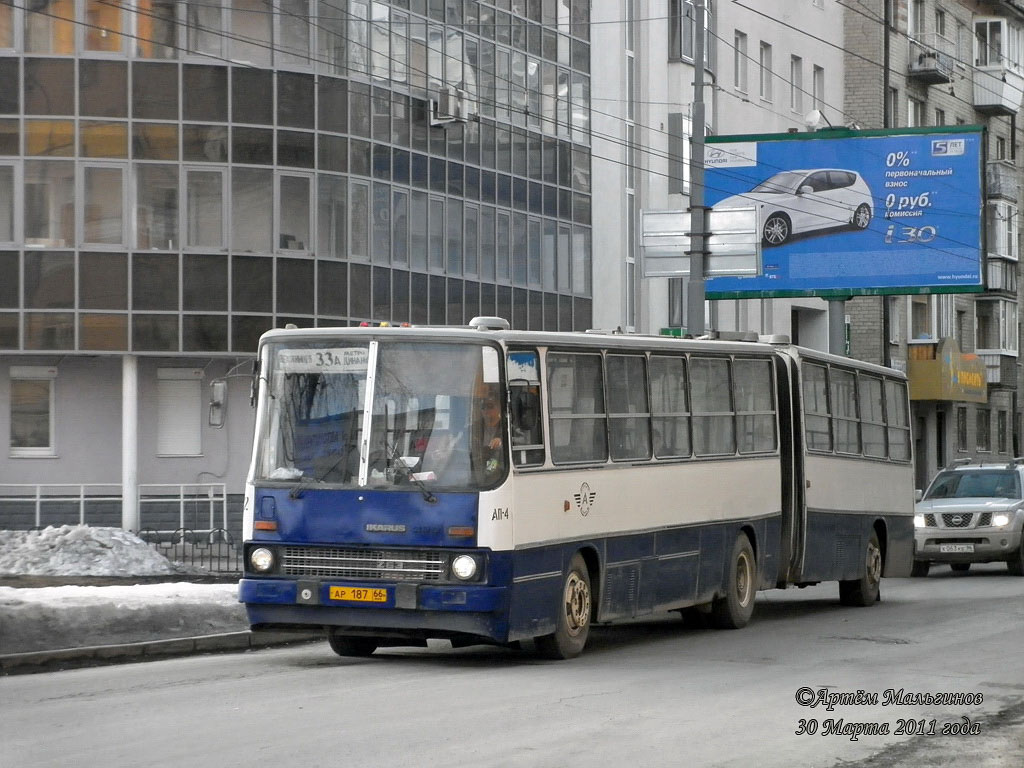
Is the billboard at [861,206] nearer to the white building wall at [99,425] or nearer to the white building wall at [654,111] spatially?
the white building wall at [654,111]

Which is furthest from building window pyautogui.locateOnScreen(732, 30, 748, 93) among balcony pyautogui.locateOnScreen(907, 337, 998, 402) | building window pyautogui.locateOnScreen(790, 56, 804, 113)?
→ balcony pyautogui.locateOnScreen(907, 337, 998, 402)

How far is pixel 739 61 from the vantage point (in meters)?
49.5

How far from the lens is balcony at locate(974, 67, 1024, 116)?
205 feet

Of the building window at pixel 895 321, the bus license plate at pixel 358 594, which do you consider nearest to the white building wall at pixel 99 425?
the bus license plate at pixel 358 594

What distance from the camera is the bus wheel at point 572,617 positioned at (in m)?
14.2

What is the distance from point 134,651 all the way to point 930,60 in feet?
156

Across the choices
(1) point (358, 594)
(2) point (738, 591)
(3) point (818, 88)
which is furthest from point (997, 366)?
(1) point (358, 594)

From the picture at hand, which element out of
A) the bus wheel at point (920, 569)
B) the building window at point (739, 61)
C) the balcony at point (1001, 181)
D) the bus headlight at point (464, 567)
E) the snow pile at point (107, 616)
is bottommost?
the bus wheel at point (920, 569)

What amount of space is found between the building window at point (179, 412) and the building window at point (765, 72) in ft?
72.7

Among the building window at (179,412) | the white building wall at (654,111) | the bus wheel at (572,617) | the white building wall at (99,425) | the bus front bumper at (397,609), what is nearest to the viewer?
the bus front bumper at (397,609)

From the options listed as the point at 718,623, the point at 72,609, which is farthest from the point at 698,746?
the point at 718,623

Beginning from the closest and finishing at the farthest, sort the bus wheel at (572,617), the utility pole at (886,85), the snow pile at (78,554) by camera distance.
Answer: the bus wheel at (572,617), the snow pile at (78,554), the utility pole at (886,85)

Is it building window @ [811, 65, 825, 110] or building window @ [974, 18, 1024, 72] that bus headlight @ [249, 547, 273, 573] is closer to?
building window @ [811, 65, 825, 110]

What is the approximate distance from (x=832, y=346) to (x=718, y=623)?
70.8 ft
